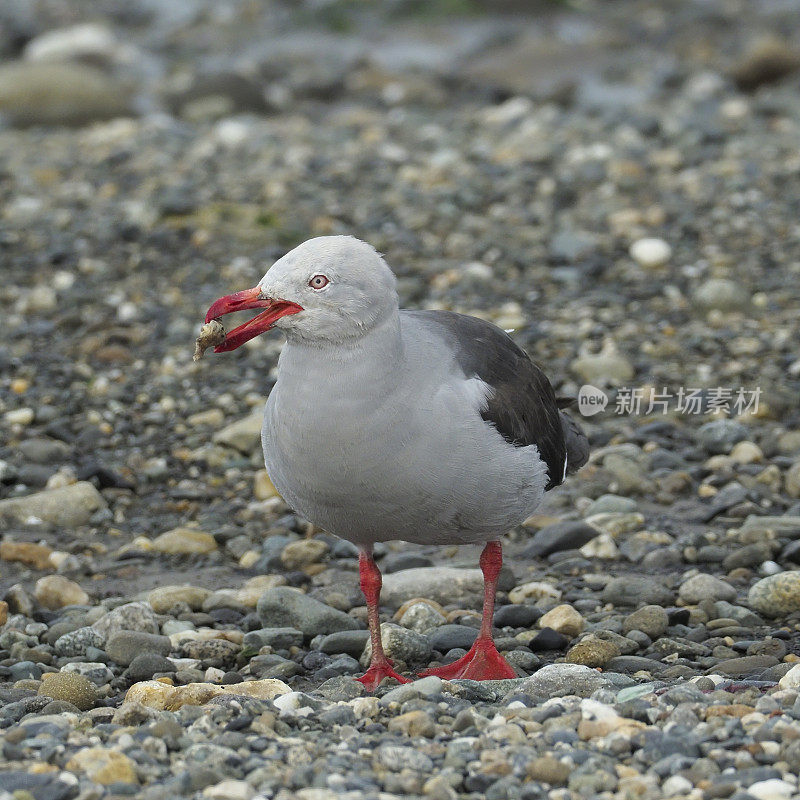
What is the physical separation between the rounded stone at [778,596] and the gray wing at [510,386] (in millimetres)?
1051

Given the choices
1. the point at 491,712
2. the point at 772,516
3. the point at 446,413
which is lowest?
the point at 772,516

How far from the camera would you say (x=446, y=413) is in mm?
4977

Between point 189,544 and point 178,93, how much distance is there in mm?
11093

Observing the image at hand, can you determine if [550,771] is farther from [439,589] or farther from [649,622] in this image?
[439,589]

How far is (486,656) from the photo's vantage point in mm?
5496

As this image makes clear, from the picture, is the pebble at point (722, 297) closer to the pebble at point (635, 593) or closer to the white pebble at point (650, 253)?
the white pebble at point (650, 253)

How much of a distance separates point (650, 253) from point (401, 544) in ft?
15.4

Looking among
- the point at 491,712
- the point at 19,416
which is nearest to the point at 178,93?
the point at 19,416

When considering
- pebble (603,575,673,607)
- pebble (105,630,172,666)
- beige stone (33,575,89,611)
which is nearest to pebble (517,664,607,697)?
pebble (603,575,673,607)

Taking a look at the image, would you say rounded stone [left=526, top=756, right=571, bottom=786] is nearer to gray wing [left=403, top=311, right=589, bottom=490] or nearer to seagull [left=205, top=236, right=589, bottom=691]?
seagull [left=205, top=236, right=589, bottom=691]

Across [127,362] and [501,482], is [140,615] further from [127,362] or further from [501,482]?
[127,362]

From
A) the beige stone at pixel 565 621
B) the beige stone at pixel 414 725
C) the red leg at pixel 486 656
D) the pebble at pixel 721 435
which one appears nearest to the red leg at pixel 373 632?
the red leg at pixel 486 656

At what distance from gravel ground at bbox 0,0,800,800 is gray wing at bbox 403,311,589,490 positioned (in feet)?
2.61

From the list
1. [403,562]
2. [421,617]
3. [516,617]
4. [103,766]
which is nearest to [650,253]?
[403,562]
